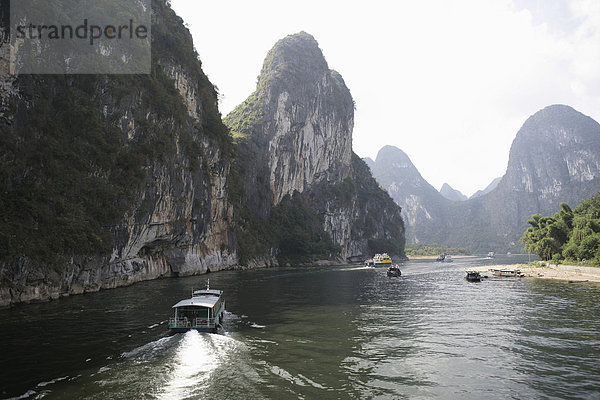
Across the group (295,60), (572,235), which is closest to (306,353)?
(572,235)

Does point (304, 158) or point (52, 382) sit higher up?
point (304, 158)

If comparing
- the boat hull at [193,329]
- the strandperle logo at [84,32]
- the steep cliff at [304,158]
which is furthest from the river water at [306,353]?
the steep cliff at [304,158]

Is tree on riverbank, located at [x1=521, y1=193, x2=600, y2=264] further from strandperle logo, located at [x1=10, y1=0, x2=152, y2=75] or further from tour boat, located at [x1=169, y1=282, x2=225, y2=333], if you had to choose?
strandperle logo, located at [x1=10, y1=0, x2=152, y2=75]

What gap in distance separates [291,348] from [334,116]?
5239 inches

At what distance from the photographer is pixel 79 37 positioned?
42188 millimetres

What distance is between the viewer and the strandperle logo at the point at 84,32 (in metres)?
35.3

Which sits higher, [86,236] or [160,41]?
[160,41]

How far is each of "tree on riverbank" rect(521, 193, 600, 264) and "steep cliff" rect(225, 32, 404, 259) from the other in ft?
186

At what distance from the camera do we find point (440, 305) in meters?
30.4

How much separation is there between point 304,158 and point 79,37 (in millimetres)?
89871

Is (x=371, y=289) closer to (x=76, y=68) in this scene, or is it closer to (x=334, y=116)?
(x=76, y=68)

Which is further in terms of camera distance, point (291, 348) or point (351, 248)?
point (351, 248)

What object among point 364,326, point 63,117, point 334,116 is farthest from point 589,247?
point 334,116

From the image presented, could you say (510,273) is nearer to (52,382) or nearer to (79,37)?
Answer: (52,382)
